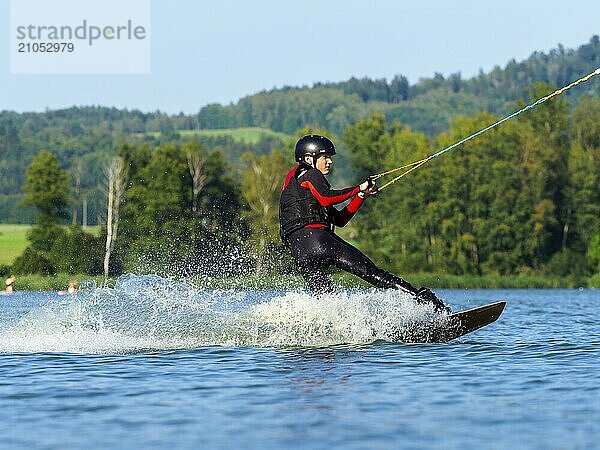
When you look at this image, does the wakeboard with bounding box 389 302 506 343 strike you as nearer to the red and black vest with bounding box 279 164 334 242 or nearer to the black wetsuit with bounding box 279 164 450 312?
the black wetsuit with bounding box 279 164 450 312

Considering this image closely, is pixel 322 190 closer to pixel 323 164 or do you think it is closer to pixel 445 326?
pixel 323 164

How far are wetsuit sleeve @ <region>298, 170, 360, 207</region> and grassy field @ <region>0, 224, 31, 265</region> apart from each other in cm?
6414

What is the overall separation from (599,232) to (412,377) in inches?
2338

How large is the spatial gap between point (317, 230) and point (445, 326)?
6.39 ft

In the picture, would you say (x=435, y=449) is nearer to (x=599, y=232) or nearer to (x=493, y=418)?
(x=493, y=418)

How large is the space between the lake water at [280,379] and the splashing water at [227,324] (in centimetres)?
2

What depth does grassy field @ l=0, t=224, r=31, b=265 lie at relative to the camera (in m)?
78.6

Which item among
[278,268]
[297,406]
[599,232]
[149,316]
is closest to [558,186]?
[599,232]

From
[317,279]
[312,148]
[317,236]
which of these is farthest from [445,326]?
[312,148]

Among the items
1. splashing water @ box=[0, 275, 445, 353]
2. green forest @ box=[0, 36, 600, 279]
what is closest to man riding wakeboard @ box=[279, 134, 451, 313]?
splashing water @ box=[0, 275, 445, 353]

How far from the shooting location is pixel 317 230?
12.9 metres

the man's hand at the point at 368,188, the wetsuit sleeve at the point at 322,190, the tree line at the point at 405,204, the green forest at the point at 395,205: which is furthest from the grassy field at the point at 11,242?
the man's hand at the point at 368,188

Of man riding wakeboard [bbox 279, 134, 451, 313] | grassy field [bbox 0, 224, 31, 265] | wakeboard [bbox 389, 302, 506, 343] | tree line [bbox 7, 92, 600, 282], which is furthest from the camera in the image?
grassy field [bbox 0, 224, 31, 265]

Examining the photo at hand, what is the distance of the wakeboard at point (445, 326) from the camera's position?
13211 millimetres
